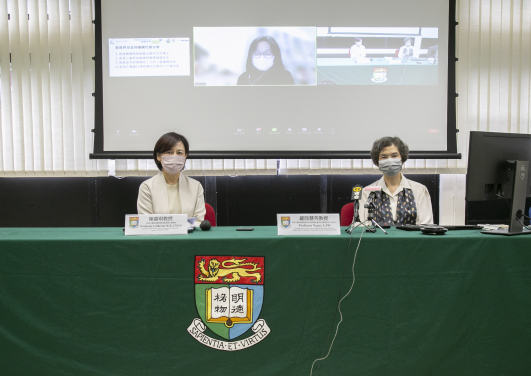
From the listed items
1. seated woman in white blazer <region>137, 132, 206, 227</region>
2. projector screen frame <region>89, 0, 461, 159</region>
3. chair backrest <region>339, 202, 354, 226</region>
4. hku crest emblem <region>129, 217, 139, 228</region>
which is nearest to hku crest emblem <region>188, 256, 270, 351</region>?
hku crest emblem <region>129, 217, 139, 228</region>

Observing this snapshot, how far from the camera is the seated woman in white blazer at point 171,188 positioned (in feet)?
6.01

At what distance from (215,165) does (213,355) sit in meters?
1.64

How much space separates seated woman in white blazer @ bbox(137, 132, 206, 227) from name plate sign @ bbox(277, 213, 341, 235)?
26.9 inches

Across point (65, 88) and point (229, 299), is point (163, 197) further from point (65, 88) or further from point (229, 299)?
point (65, 88)

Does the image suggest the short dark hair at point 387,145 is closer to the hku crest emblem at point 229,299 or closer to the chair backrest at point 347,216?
the chair backrest at point 347,216

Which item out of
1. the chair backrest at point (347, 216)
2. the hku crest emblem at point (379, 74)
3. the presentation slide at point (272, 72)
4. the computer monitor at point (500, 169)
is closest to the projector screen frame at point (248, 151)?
the presentation slide at point (272, 72)

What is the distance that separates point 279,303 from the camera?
1207 millimetres

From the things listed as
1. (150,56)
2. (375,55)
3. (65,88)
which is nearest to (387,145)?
(375,55)

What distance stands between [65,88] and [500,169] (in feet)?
9.87

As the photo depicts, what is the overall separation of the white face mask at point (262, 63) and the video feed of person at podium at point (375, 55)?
38cm

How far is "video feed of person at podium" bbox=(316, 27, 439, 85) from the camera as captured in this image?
2496mm

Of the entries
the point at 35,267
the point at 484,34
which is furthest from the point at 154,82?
the point at 484,34

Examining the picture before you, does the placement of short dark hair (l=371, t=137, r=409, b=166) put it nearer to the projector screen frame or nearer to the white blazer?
the projector screen frame

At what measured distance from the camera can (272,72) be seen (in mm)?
2520
